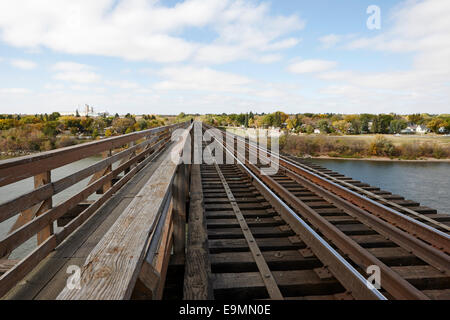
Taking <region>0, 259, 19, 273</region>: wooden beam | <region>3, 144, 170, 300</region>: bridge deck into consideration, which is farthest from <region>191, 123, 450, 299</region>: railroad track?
<region>0, 259, 19, 273</region>: wooden beam

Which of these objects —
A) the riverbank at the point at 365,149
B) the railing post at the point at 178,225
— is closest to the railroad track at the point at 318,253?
the railing post at the point at 178,225

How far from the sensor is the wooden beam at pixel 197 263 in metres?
2.55

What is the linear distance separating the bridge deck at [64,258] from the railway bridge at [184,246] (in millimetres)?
11

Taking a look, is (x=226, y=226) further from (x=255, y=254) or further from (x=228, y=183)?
(x=228, y=183)

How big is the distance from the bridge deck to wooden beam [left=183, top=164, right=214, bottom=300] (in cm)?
101

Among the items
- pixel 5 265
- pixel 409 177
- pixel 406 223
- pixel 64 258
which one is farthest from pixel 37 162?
pixel 409 177

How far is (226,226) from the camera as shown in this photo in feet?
15.0

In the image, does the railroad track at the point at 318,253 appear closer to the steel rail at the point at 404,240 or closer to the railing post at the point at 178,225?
the steel rail at the point at 404,240

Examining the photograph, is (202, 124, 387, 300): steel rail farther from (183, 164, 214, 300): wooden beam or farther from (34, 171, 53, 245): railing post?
(34, 171, 53, 245): railing post

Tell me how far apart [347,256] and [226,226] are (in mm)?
1981

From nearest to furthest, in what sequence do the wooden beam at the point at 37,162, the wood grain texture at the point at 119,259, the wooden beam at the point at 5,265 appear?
the wood grain texture at the point at 119,259, the wooden beam at the point at 37,162, the wooden beam at the point at 5,265

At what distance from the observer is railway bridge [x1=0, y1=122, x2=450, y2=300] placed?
48.8 inches

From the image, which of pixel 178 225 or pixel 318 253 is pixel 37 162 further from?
pixel 318 253
